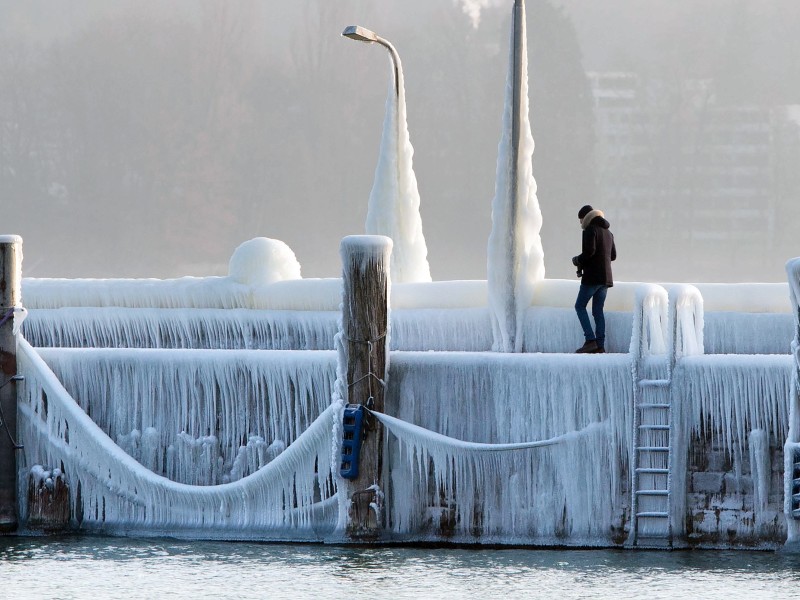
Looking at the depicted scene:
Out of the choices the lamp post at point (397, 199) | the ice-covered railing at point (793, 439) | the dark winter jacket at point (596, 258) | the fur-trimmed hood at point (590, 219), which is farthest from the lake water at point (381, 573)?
the lamp post at point (397, 199)

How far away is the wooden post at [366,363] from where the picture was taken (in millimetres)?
12281

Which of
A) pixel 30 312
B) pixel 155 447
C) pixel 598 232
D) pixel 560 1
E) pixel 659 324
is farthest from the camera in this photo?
pixel 560 1

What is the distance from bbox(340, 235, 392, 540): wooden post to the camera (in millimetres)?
12281

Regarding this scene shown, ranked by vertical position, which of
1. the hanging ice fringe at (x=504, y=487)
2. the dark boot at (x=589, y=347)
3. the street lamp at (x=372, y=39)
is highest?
the street lamp at (x=372, y=39)

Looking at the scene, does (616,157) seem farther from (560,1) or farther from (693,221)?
(560,1)

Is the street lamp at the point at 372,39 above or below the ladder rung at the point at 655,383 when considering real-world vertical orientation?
above

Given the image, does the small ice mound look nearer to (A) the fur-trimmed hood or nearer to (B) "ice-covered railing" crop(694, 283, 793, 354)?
(A) the fur-trimmed hood

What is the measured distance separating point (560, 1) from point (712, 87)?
7.87 m

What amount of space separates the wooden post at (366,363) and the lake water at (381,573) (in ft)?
1.11

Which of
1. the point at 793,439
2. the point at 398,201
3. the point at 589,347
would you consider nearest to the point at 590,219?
the point at 589,347

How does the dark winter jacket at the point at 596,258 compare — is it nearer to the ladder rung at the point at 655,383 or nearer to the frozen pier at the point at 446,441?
the frozen pier at the point at 446,441

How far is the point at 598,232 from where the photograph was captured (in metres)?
14.0

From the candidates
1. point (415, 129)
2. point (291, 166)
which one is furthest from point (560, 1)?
point (291, 166)

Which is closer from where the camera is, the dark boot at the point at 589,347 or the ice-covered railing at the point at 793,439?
the ice-covered railing at the point at 793,439
